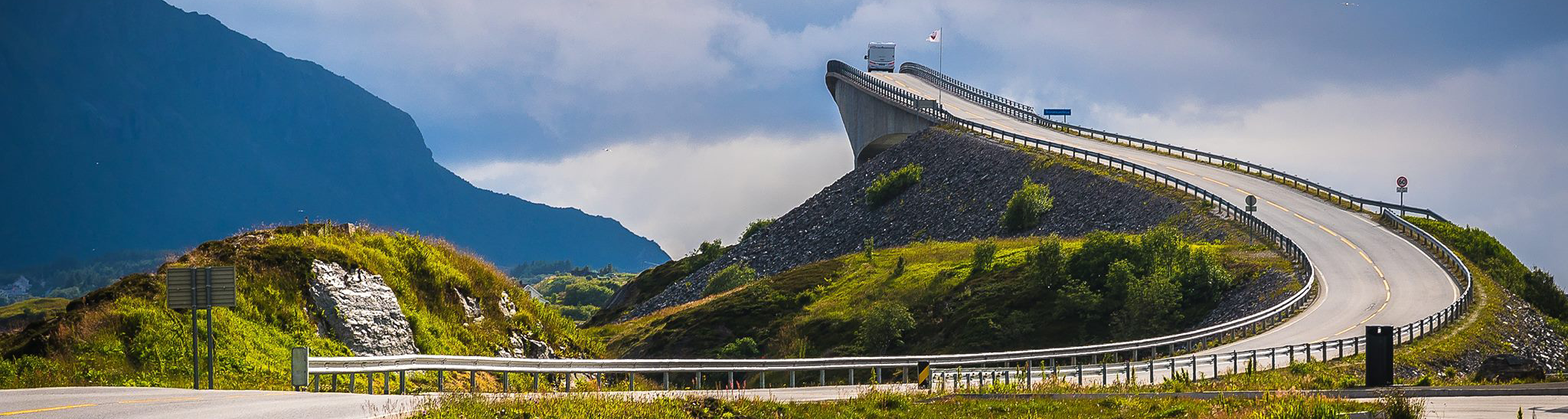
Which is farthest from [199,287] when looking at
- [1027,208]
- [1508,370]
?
[1027,208]

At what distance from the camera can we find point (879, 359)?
1382 inches

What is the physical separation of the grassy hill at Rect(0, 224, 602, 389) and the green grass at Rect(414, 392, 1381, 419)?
9.60 m

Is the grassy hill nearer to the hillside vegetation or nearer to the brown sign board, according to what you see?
the brown sign board

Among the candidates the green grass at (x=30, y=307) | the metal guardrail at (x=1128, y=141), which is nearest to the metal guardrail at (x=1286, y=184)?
the metal guardrail at (x=1128, y=141)

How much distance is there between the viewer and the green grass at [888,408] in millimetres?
18266

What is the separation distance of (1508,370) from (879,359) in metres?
14.8

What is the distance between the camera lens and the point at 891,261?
90562 mm

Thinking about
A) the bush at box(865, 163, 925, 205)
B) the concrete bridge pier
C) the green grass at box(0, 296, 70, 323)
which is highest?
the concrete bridge pier

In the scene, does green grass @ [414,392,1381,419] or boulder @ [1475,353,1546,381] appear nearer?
green grass @ [414,392,1381,419]

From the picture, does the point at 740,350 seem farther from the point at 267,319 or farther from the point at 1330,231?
the point at 267,319

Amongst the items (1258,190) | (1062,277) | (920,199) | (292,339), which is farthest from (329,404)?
(920,199)

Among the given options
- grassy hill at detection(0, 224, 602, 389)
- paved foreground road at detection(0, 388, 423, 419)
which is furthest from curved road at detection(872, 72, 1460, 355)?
paved foreground road at detection(0, 388, 423, 419)

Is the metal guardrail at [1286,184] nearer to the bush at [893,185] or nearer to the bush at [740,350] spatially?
the bush at [893,185]

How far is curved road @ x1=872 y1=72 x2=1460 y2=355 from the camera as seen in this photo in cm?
5047
